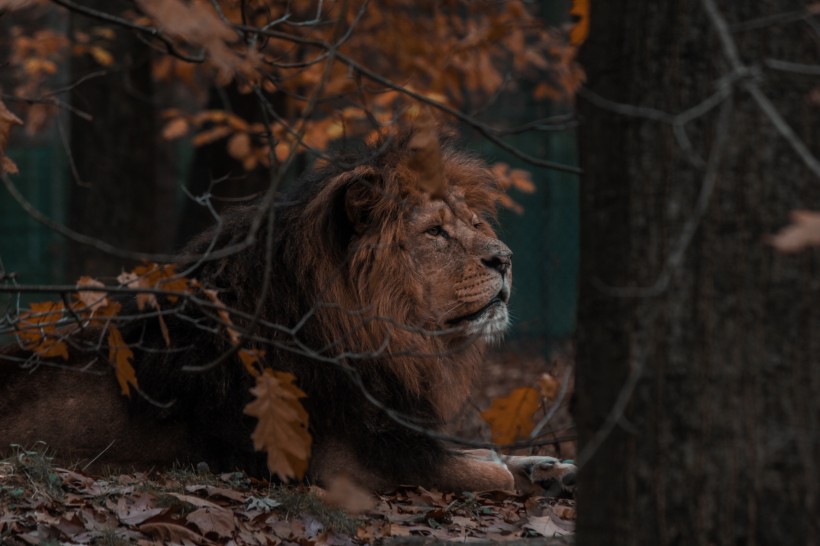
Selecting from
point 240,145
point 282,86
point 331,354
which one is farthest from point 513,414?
point 240,145

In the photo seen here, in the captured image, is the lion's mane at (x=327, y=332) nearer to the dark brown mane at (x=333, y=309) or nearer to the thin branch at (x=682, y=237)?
the dark brown mane at (x=333, y=309)

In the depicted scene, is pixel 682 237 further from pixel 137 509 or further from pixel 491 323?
pixel 491 323

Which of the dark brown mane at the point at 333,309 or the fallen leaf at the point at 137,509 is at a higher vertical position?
the dark brown mane at the point at 333,309

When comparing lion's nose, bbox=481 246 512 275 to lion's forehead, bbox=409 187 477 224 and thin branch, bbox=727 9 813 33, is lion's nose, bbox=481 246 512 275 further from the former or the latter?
thin branch, bbox=727 9 813 33

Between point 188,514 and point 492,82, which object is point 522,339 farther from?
point 188,514

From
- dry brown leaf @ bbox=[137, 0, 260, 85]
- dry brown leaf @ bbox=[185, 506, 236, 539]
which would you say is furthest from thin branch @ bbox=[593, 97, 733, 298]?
dry brown leaf @ bbox=[185, 506, 236, 539]

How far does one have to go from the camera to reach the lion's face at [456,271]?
5.13 m

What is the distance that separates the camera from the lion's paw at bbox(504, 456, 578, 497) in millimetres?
5078

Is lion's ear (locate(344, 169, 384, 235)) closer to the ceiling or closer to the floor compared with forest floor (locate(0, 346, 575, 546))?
closer to the ceiling

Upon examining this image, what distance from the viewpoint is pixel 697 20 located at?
2436mm

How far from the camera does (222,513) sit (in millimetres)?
4008

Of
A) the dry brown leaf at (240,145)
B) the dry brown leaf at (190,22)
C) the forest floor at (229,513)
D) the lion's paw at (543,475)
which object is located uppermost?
the dry brown leaf at (240,145)

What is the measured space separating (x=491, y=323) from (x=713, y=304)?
277cm

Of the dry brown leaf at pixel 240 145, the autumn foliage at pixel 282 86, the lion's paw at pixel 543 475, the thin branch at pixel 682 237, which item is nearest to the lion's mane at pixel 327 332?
the autumn foliage at pixel 282 86
